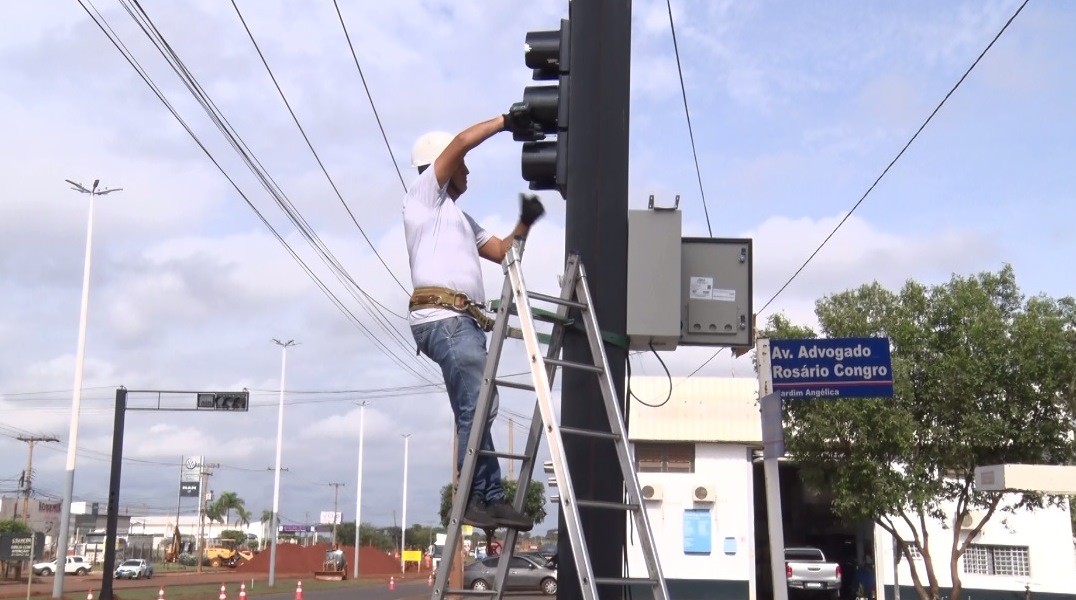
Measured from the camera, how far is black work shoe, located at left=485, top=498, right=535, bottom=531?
4.29 meters

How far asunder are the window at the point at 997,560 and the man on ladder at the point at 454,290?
26704mm

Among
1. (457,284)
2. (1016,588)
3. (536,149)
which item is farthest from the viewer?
(1016,588)

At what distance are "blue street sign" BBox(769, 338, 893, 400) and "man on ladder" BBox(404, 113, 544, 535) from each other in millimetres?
2923

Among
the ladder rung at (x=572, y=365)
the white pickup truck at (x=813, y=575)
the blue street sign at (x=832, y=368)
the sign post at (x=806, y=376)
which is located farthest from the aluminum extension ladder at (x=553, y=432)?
the white pickup truck at (x=813, y=575)

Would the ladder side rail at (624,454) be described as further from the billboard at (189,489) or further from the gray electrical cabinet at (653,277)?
the billboard at (189,489)

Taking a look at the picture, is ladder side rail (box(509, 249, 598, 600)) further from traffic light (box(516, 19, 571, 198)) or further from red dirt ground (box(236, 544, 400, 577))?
red dirt ground (box(236, 544, 400, 577))

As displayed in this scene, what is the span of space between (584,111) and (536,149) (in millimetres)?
378

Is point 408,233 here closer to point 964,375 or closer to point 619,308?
point 619,308

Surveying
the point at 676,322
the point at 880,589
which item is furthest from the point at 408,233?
the point at 880,589

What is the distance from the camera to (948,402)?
20.2 m

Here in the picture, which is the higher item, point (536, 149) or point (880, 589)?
point (536, 149)

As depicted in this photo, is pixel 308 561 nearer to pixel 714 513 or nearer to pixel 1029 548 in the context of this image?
pixel 714 513

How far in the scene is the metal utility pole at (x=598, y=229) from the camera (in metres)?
4.64

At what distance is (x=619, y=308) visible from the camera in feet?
16.2
